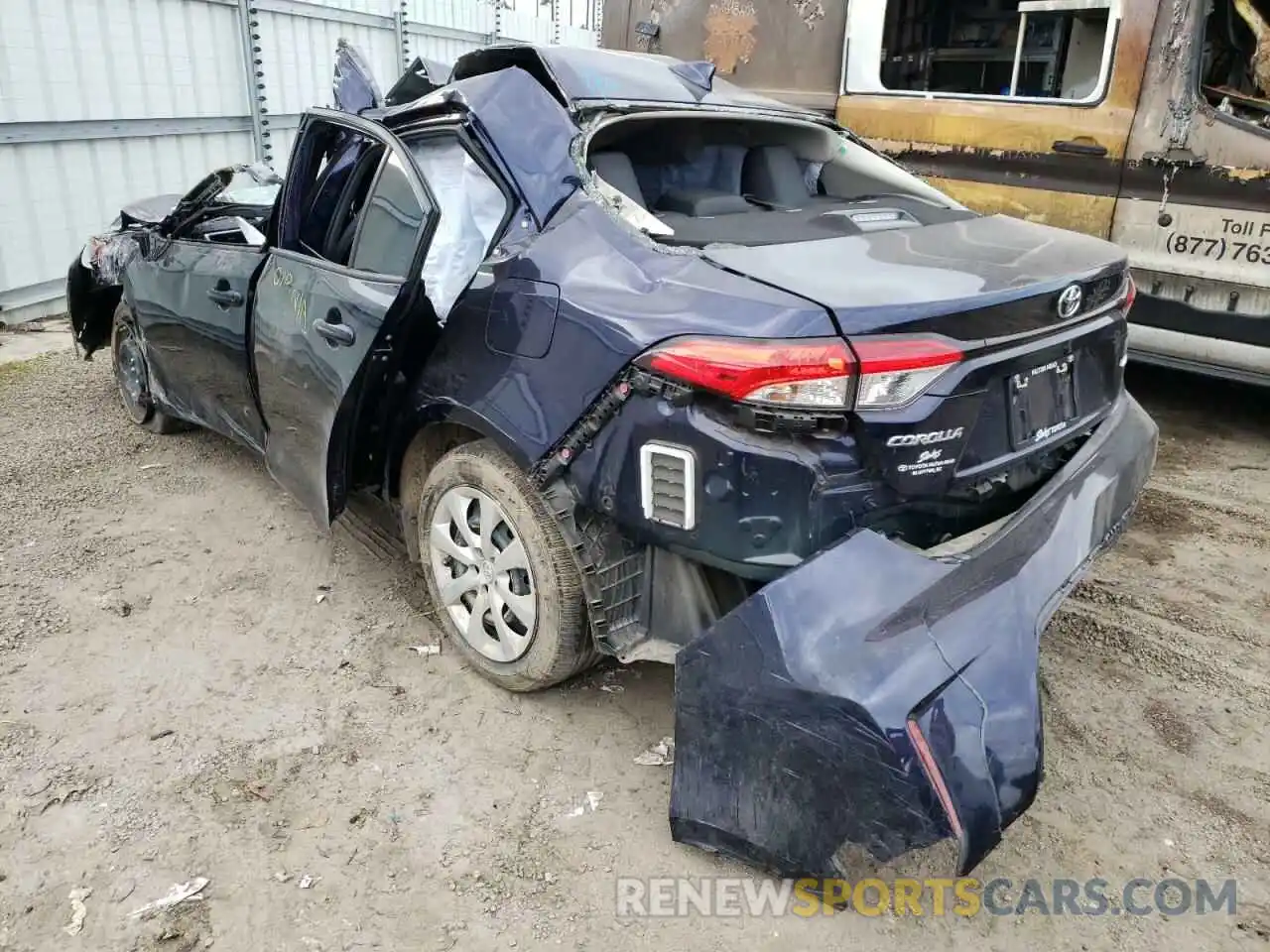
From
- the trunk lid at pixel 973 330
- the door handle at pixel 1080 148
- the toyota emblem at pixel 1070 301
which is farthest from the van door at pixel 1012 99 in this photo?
the toyota emblem at pixel 1070 301

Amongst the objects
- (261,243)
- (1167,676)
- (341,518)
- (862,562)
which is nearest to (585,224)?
(862,562)

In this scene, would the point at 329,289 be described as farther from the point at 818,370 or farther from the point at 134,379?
the point at 134,379

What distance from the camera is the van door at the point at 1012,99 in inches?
182

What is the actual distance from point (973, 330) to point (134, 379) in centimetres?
437

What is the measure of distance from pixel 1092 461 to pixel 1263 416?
11.1 ft

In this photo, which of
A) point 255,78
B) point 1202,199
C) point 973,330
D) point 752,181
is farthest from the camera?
point 255,78

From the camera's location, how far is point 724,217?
2.73 meters

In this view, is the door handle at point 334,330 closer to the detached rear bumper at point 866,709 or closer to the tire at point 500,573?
the tire at point 500,573

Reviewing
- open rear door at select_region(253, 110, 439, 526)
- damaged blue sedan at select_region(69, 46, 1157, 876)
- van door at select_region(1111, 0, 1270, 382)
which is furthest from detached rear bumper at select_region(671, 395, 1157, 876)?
van door at select_region(1111, 0, 1270, 382)

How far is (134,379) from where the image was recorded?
4922 mm

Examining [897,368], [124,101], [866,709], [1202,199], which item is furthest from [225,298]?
[124,101]

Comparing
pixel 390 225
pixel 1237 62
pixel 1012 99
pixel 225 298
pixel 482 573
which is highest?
pixel 1237 62

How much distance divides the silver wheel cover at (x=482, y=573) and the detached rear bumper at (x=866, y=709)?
2.30ft

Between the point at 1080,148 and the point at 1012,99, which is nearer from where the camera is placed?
the point at 1080,148
